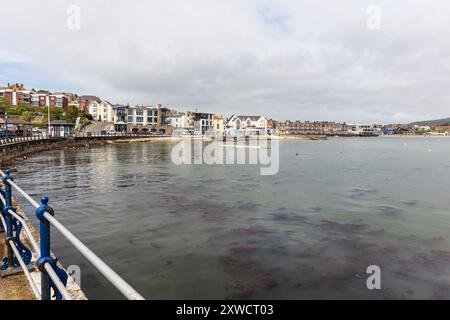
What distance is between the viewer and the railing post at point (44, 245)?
12.7 feet

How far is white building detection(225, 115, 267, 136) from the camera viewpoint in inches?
7525

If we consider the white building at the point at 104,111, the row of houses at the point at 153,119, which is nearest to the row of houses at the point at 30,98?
the row of houses at the point at 153,119

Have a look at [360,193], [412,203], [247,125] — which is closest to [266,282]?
[412,203]

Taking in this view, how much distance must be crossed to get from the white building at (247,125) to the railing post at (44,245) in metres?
183

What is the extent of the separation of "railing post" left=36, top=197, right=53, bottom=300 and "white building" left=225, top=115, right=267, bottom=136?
183254 millimetres

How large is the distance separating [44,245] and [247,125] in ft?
629

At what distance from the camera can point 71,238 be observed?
3.34m

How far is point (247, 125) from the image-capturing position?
194m

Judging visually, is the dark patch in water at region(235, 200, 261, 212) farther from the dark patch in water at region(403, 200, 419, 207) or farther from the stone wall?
the stone wall

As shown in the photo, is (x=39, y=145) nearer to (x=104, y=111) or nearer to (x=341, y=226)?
(x=341, y=226)
